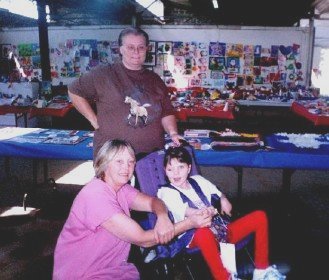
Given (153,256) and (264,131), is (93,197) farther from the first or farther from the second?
(264,131)

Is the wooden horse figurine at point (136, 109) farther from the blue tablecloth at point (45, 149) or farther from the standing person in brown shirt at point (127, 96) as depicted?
the blue tablecloth at point (45, 149)

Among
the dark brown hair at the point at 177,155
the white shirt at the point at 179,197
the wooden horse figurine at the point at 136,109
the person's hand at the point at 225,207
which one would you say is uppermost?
the wooden horse figurine at the point at 136,109

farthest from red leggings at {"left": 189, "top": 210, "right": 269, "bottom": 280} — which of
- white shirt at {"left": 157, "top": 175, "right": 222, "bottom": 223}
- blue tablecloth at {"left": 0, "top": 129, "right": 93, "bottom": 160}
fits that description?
blue tablecloth at {"left": 0, "top": 129, "right": 93, "bottom": 160}

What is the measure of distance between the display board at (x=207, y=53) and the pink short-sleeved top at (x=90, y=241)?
10.1 metres

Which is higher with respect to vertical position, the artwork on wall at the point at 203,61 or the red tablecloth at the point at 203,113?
the artwork on wall at the point at 203,61

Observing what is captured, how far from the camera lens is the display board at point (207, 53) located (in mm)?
11211

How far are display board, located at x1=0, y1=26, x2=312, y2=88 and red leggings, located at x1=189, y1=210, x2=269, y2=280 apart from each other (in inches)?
366

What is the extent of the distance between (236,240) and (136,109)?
1.32m

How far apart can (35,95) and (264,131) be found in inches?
237

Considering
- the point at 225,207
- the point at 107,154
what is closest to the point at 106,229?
the point at 107,154

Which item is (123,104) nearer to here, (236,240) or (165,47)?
(236,240)

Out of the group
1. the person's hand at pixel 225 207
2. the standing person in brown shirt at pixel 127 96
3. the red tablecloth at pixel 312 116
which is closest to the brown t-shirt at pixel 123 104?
the standing person in brown shirt at pixel 127 96

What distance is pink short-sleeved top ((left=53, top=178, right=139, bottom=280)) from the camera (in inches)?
71.8

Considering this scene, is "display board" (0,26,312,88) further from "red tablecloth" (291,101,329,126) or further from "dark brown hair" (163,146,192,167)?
"dark brown hair" (163,146,192,167)
